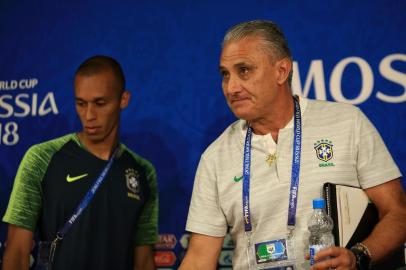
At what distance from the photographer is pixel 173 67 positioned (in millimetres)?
3299

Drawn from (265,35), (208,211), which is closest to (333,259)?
(208,211)

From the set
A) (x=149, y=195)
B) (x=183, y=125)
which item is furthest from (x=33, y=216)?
(x=183, y=125)

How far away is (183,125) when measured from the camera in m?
3.25

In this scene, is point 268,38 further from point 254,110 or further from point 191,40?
point 191,40

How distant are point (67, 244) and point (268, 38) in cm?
134

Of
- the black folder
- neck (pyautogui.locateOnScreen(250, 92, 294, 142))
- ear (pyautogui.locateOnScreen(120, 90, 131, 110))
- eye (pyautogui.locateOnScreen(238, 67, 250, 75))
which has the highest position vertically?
ear (pyautogui.locateOnScreen(120, 90, 131, 110))

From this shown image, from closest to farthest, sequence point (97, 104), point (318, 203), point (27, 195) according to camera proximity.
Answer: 1. point (318, 203)
2. point (27, 195)
3. point (97, 104)

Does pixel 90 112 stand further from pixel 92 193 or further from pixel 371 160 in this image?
pixel 371 160

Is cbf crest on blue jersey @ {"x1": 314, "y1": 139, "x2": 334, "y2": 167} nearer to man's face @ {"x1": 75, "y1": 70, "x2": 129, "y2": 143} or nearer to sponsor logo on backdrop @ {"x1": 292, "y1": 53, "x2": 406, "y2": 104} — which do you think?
sponsor logo on backdrop @ {"x1": 292, "y1": 53, "x2": 406, "y2": 104}

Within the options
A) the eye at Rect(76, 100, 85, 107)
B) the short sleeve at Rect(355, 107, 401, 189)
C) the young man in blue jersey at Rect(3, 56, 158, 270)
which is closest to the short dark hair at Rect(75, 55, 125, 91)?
the young man in blue jersey at Rect(3, 56, 158, 270)

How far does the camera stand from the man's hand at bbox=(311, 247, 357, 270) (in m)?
1.74

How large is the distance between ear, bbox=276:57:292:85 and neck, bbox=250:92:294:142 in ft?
0.22

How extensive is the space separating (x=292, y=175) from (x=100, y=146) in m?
1.19

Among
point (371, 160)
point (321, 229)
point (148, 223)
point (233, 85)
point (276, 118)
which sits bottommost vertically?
point (321, 229)
